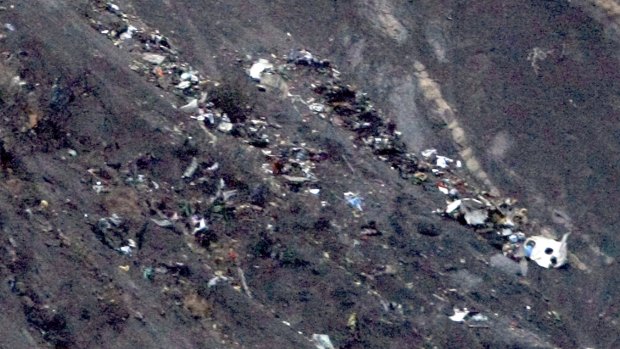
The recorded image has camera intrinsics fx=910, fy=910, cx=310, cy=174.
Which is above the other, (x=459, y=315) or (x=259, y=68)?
(x=259, y=68)

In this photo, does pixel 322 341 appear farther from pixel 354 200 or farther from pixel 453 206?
pixel 453 206

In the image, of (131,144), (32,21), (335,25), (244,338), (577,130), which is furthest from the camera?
(335,25)

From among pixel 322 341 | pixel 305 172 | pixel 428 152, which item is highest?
pixel 428 152

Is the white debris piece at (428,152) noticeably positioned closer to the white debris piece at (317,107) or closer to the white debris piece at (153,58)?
the white debris piece at (317,107)

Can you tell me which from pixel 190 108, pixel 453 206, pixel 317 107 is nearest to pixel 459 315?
pixel 453 206

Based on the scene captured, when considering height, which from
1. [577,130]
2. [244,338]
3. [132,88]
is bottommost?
[244,338]

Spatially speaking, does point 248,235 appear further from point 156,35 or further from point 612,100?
point 612,100

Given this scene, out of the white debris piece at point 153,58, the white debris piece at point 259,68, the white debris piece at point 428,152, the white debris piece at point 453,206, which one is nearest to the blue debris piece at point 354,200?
the white debris piece at point 453,206

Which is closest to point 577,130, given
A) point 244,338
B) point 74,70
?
point 244,338
